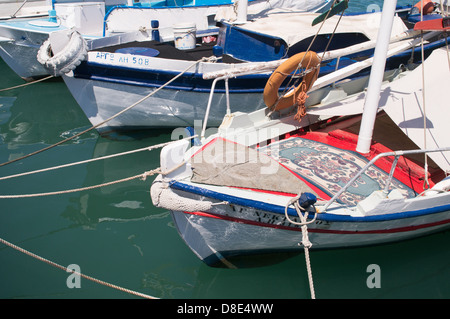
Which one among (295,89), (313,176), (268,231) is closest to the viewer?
(268,231)

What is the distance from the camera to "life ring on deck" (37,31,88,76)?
A: 318 inches

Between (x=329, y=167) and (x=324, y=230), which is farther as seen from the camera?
(x=329, y=167)

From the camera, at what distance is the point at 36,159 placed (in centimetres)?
882

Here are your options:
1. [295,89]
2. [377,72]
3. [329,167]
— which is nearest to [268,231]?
[329,167]

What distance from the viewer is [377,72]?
5.67m

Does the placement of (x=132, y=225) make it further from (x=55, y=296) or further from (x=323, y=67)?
(x=323, y=67)

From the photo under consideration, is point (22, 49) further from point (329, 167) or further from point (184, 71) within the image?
point (329, 167)

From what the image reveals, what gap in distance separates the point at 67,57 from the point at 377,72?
565cm

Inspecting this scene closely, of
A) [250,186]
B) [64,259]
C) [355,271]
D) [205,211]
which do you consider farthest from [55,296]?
[355,271]

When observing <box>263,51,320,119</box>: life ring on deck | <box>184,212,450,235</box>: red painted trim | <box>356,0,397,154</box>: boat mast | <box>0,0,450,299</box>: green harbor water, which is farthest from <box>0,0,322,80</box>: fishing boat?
<box>184,212,450,235</box>: red painted trim

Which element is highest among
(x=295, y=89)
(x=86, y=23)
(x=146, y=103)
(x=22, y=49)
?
(x=86, y=23)

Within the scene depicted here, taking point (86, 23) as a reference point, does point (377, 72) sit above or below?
below

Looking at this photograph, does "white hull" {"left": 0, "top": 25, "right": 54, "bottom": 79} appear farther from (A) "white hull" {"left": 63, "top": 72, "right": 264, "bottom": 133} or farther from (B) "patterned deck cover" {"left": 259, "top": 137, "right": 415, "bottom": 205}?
(B) "patterned deck cover" {"left": 259, "top": 137, "right": 415, "bottom": 205}

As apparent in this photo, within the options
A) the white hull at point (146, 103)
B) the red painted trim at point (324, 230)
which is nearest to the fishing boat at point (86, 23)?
the white hull at point (146, 103)
